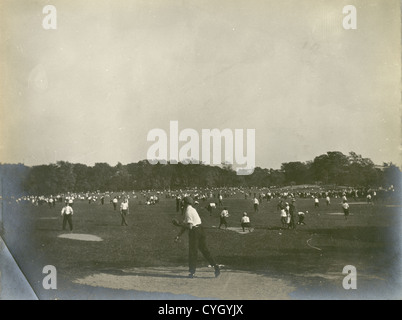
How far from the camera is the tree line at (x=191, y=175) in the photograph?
1364cm

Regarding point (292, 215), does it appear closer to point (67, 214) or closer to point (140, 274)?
point (140, 274)

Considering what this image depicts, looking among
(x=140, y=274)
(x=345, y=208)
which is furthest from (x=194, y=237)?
(x=345, y=208)

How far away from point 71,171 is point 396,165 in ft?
27.5

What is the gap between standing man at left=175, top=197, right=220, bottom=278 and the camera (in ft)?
41.0

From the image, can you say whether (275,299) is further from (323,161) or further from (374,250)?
(323,161)

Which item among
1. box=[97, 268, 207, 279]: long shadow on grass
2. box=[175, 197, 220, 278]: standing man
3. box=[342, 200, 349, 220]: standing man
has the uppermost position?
box=[342, 200, 349, 220]: standing man

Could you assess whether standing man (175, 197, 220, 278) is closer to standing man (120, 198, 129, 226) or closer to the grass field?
the grass field

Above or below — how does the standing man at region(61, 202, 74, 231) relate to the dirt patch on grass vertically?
above

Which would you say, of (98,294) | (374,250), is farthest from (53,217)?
(374,250)

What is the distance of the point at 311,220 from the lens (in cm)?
1538

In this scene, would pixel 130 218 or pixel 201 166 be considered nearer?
pixel 201 166

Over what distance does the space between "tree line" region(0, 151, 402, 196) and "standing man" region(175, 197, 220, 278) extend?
173cm

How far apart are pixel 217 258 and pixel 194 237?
1009mm

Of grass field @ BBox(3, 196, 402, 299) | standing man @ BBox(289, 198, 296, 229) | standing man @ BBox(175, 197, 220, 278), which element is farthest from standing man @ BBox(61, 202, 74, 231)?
standing man @ BBox(289, 198, 296, 229)
